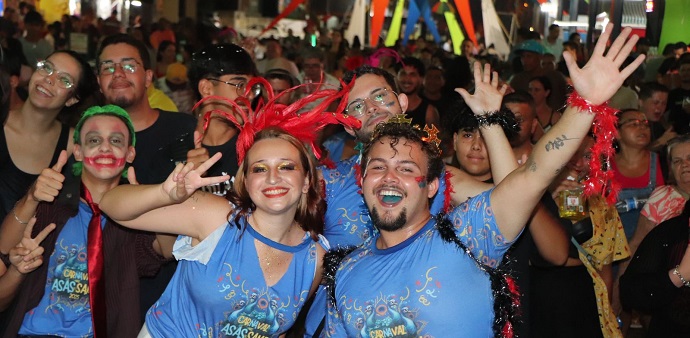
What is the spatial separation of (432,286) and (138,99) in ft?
9.27

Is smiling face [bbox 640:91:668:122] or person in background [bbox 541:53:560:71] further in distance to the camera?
person in background [bbox 541:53:560:71]

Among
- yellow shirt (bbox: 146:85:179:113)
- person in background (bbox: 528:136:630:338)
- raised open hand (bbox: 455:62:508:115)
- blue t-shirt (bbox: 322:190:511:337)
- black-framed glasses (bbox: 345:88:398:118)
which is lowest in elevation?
person in background (bbox: 528:136:630:338)

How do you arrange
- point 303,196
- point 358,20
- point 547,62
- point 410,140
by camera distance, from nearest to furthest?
point 410,140
point 303,196
point 547,62
point 358,20

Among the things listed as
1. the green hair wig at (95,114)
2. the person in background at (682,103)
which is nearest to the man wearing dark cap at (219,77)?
the green hair wig at (95,114)

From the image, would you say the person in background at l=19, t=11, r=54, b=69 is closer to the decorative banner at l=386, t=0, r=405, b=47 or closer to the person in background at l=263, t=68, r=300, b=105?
the person in background at l=263, t=68, r=300, b=105

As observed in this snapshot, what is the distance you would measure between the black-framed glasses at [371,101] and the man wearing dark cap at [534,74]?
387cm

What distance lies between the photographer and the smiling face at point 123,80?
552 cm

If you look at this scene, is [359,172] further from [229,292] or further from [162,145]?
[162,145]

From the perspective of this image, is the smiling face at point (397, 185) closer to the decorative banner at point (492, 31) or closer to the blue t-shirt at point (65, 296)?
the blue t-shirt at point (65, 296)

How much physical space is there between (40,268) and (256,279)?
3.62 ft

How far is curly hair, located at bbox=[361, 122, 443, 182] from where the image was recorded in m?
3.61

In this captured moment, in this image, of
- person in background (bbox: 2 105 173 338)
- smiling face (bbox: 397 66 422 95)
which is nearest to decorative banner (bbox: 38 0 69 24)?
smiling face (bbox: 397 66 422 95)

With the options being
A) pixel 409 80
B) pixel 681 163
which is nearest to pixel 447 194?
pixel 681 163

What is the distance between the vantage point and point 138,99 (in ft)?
18.1
